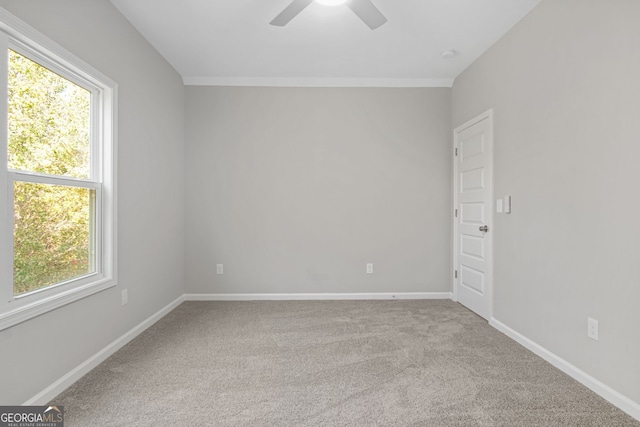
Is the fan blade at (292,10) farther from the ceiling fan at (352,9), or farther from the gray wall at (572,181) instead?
the gray wall at (572,181)

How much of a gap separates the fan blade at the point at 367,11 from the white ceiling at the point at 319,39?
0.21 metres

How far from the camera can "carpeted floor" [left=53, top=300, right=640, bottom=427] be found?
69.5 inches

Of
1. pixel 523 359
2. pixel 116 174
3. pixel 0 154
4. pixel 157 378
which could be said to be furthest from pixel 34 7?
pixel 523 359

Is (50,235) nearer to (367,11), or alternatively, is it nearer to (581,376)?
(367,11)

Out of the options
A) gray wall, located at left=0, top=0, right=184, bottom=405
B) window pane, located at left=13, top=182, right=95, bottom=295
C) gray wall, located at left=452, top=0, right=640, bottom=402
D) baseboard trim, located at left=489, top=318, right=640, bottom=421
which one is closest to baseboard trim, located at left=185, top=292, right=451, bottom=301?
gray wall, located at left=0, top=0, right=184, bottom=405

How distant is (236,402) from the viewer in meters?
1.90

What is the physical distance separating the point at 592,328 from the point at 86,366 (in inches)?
127

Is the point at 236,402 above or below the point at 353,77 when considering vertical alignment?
below

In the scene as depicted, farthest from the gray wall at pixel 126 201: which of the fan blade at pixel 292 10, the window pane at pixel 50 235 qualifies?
the fan blade at pixel 292 10

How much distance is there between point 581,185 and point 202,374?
2733mm

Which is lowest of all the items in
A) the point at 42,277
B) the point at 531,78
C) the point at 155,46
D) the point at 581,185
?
the point at 42,277

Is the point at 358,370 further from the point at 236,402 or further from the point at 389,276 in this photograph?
the point at 389,276

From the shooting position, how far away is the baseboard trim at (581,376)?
1812 millimetres

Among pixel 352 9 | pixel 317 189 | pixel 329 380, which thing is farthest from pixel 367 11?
pixel 329 380
